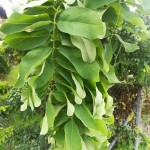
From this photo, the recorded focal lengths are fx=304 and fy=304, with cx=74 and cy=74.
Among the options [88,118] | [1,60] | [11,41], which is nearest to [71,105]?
[88,118]

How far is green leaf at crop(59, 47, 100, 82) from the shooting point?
465 millimetres

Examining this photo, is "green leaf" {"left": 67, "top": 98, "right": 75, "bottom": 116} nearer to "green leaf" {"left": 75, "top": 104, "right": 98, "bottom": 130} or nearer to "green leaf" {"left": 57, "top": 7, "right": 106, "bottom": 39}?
"green leaf" {"left": 75, "top": 104, "right": 98, "bottom": 130}

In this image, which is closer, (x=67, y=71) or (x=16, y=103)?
(x=67, y=71)

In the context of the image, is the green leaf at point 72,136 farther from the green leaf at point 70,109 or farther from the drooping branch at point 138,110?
the drooping branch at point 138,110

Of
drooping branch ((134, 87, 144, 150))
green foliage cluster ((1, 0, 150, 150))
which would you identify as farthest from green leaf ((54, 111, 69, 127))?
drooping branch ((134, 87, 144, 150))

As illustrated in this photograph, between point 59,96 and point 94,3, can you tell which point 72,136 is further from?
point 94,3

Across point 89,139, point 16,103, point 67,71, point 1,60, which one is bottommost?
point 1,60

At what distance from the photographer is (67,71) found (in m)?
0.49

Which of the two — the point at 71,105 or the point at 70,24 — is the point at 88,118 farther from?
the point at 70,24

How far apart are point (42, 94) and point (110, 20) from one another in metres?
0.18

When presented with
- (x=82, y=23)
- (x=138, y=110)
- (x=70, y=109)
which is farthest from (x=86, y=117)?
(x=138, y=110)

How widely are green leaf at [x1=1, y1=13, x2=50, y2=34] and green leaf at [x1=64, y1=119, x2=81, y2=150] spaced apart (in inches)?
6.5

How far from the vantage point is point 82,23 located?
0.43 m

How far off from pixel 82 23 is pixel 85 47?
4cm
